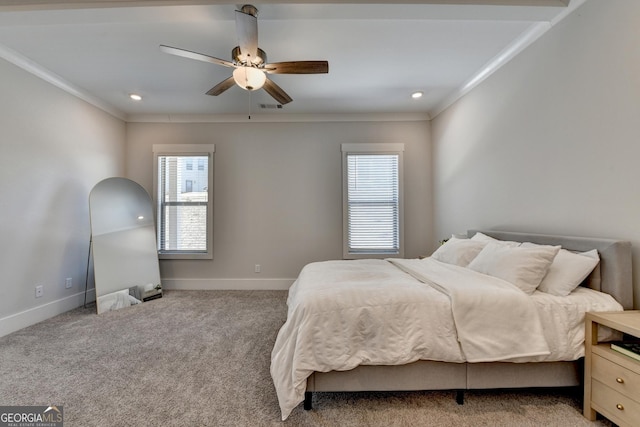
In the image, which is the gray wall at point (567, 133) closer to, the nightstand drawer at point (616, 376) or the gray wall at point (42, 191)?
the nightstand drawer at point (616, 376)

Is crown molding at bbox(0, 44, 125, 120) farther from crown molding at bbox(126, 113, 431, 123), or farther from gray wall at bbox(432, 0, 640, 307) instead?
gray wall at bbox(432, 0, 640, 307)

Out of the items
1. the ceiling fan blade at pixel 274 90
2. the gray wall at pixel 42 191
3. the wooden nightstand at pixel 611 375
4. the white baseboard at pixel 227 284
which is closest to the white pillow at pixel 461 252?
the wooden nightstand at pixel 611 375

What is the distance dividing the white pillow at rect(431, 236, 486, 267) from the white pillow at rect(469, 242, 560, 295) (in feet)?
1.32

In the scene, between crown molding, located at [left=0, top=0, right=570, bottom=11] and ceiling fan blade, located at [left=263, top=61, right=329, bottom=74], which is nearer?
crown molding, located at [left=0, top=0, right=570, bottom=11]

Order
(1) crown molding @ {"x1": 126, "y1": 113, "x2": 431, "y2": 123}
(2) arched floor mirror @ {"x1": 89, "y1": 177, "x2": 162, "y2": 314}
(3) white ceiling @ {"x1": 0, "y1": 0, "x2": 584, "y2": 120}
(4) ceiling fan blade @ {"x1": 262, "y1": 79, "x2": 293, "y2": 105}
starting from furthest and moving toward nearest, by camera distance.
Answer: (1) crown molding @ {"x1": 126, "y1": 113, "x2": 431, "y2": 123} → (2) arched floor mirror @ {"x1": 89, "y1": 177, "x2": 162, "y2": 314} → (4) ceiling fan blade @ {"x1": 262, "y1": 79, "x2": 293, "y2": 105} → (3) white ceiling @ {"x1": 0, "y1": 0, "x2": 584, "y2": 120}

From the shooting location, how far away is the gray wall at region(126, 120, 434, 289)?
4.16 meters

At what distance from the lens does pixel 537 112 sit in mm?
2248

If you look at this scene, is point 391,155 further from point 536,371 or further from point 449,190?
point 536,371

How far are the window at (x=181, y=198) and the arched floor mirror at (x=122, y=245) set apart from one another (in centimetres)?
27

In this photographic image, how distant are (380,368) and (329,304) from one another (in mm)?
497

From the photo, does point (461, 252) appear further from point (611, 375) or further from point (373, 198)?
point (373, 198)

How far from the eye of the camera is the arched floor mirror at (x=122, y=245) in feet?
10.9

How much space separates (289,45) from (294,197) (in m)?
2.15

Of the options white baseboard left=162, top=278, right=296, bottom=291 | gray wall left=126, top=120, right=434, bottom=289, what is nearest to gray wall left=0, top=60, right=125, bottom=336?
white baseboard left=162, top=278, right=296, bottom=291
